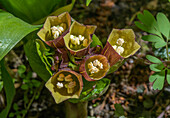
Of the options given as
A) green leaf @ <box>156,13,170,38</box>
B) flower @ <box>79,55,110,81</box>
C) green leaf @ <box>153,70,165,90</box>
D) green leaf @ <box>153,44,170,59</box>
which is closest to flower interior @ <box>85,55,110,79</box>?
flower @ <box>79,55,110,81</box>

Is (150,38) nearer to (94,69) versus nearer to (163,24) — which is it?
(163,24)

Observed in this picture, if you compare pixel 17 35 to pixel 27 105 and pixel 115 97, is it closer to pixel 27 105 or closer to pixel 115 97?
pixel 27 105

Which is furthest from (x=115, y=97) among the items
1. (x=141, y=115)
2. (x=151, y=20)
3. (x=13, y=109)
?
(x=13, y=109)

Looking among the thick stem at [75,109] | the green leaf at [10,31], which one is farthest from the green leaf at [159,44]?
the green leaf at [10,31]

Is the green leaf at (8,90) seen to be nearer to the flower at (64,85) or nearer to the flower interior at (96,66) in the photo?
the flower at (64,85)

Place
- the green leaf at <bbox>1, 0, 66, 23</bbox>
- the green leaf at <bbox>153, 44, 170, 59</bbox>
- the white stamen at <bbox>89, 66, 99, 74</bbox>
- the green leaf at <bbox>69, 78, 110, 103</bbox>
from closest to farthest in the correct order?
the white stamen at <bbox>89, 66, 99, 74</bbox> → the green leaf at <bbox>69, 78, 110, 103</bbox> → the green leaf at <bbox>1, 0, 66, 23</bbox> → the green leaf at <bbox>153, 44, 170, 59</bbox>

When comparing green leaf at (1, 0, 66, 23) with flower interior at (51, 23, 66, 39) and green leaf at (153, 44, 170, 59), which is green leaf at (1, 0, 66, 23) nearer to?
flower interior at (51, 23, 66, 39)

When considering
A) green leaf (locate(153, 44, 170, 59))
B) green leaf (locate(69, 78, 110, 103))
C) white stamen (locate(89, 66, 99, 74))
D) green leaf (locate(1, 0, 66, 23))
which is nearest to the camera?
white stamen (locate(89, 66, 99, 74))
